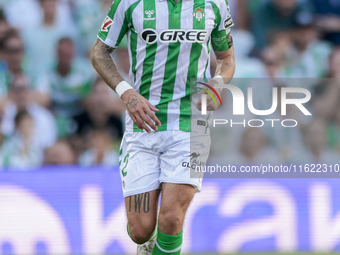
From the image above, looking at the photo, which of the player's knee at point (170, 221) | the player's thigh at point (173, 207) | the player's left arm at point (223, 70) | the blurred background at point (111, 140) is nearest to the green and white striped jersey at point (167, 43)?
the player's left arm at point (223, 70)

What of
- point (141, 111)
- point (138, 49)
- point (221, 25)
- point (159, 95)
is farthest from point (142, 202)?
point (221, 25)

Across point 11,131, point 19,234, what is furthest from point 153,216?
point 11,131

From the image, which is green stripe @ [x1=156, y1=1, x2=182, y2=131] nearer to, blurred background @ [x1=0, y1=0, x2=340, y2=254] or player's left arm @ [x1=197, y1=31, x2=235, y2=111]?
player's left arm @ [x1=197, y1=31, x2=235, y2=111]

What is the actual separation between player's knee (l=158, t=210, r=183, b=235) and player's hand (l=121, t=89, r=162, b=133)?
0.54m

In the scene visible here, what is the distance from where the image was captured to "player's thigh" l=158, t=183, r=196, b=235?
288 centimetres

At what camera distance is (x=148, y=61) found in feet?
10.3

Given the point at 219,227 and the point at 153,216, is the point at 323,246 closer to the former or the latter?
the point at 219,227

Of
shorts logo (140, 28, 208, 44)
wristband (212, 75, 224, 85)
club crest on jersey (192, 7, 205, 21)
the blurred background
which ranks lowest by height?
the blurred background

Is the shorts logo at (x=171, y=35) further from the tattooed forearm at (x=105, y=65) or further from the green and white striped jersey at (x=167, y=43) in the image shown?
the tattooed forearm at (x=105, y=65)

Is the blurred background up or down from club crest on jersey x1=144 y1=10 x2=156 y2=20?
down

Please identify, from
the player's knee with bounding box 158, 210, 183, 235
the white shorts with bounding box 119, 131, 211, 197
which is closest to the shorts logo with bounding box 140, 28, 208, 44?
the white shorts with bounding box 119, 131, 211, 197

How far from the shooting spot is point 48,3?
20.4 ft

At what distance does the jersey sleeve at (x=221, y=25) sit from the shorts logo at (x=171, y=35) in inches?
8.8

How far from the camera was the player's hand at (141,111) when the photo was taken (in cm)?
297
